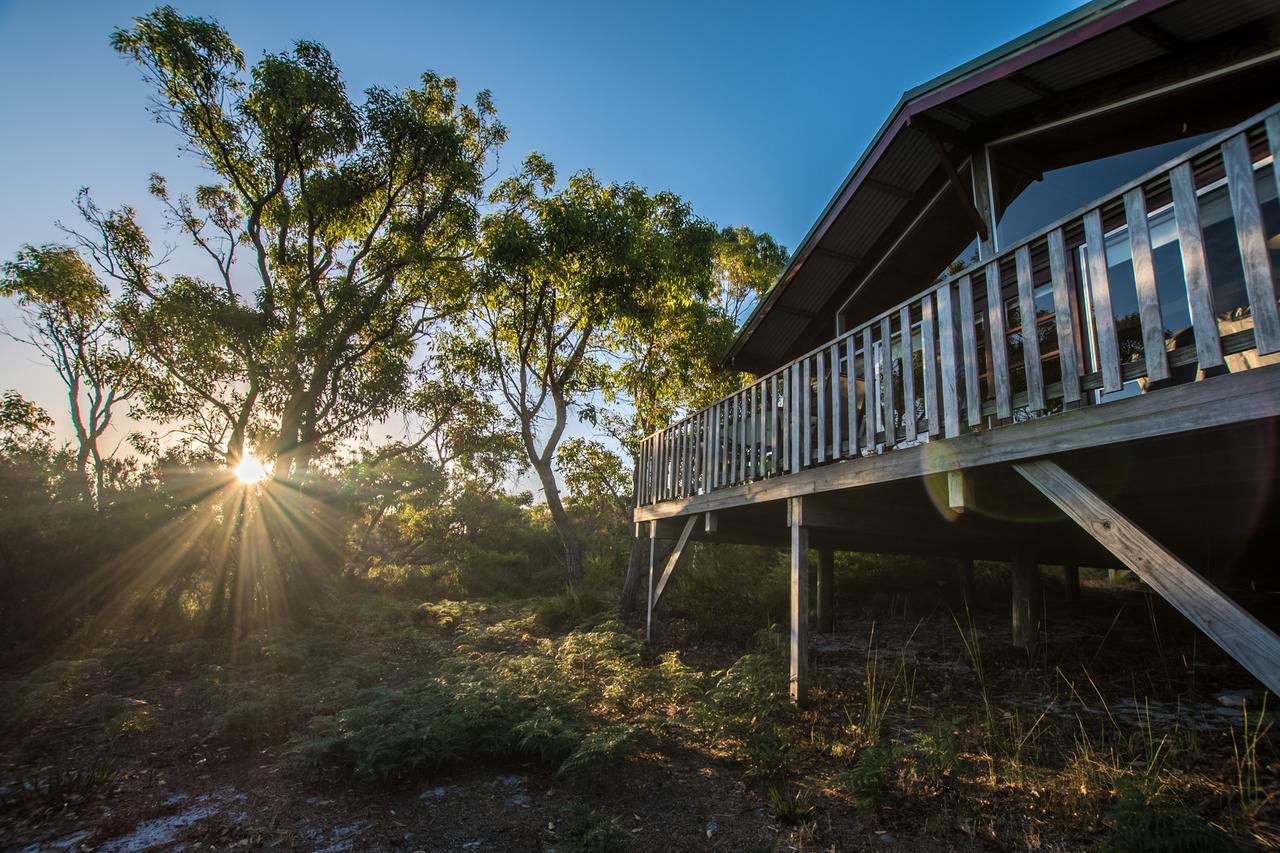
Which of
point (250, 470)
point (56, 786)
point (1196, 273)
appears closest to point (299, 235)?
point (250, 470)

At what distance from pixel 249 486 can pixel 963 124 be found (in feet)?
49.1

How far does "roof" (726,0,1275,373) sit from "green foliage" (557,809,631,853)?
6.87m

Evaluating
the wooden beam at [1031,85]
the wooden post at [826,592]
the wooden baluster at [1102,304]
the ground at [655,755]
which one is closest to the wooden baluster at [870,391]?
the wooden baluster at [1102,304]

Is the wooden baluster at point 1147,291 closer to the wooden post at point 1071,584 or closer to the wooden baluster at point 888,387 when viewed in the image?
the wooden baluster at point 888,387

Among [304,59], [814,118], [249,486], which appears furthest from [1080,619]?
[304,59]

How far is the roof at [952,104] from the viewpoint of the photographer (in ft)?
15.4

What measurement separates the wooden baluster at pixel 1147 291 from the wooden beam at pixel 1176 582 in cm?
79

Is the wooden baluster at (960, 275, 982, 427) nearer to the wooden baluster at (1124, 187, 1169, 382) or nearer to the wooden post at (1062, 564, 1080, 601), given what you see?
the wooden baluster at (1124, 187, 1169, 382)

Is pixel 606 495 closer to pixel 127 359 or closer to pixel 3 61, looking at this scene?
pixel 127 359

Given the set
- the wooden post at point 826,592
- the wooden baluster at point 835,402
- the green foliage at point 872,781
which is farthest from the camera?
the wooden post at point 826,592

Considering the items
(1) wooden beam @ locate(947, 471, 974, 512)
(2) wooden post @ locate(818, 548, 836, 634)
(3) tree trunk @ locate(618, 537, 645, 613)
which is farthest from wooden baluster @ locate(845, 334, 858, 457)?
(3) tree trunk @ locate(618, 537, 645, 613)

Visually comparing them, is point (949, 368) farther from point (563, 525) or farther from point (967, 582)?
point (563, 525)

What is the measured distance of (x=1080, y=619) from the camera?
378 inches

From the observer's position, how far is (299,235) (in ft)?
51.7
